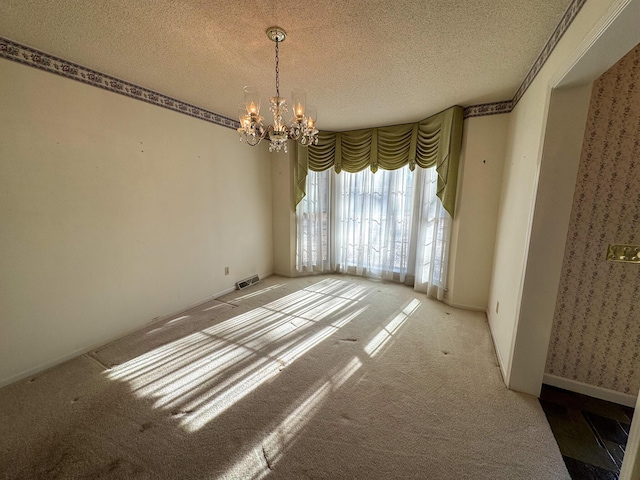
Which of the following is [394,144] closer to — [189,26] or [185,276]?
[189,26]

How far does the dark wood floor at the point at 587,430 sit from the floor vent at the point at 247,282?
336 centimetres

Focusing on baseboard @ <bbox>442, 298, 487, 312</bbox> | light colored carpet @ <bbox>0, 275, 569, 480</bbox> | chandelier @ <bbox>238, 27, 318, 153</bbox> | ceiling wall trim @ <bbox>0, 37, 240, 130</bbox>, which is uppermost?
ceiling wall trim @ <bbox>0, 37, 240, 130</bbox>

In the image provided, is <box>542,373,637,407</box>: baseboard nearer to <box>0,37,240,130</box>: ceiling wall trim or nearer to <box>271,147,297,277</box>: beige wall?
<box>271,147,297,277</box>: beige wall

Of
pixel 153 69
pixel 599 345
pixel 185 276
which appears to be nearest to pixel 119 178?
pixel 153 69

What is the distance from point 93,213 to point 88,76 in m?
1.09

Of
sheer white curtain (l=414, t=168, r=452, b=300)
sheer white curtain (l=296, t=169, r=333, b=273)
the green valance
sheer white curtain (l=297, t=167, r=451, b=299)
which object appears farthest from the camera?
sheer white curtain (l=296, t=169, r=333, b=273)

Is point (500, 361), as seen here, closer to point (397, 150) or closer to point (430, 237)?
point (430, 237)

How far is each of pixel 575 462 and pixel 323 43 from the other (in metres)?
2.78

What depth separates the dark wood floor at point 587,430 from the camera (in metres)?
1.33

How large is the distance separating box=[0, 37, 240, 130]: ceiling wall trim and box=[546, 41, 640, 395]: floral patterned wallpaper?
3450 millimetres

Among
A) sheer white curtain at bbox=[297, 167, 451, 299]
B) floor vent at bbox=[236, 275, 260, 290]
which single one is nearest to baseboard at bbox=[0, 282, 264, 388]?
floor vent at bbox=[236, 275, 260, 290]

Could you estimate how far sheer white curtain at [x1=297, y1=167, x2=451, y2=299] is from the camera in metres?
3.45

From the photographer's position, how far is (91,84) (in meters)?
2.11

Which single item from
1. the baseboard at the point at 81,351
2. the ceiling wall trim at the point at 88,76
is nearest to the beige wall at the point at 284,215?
the ceiling wall trim at the point at 88,76
